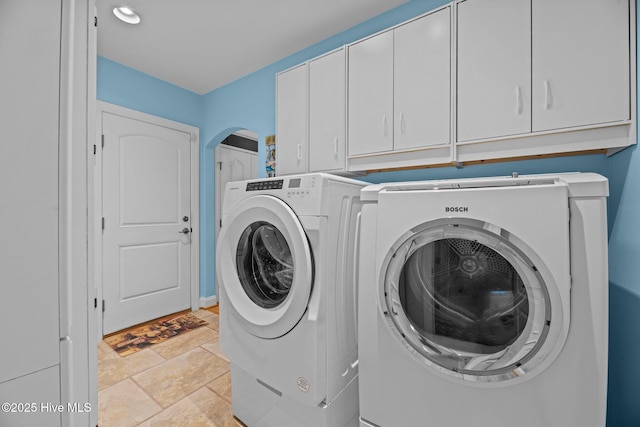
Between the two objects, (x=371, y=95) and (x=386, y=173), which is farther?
(x=386, y=173)

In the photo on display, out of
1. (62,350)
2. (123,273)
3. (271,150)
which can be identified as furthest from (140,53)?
(62,350)

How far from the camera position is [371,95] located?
172 centimetres

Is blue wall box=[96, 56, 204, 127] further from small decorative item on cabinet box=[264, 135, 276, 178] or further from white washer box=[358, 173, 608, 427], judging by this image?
white washer box=[358, 173, 608, 427]

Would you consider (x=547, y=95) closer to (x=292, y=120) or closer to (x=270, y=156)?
(x=292, y=120)

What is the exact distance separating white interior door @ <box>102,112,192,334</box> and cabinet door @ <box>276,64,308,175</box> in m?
1.45

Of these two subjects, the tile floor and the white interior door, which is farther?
the white interior door

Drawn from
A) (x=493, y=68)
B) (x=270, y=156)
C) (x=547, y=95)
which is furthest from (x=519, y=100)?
(x=270, y=156)

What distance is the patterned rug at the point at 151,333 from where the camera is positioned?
2.30m

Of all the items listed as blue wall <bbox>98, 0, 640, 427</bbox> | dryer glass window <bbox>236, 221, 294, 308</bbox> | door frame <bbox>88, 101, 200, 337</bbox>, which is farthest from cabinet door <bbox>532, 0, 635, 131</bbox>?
door frame <bbox>88, 101, 200, 337</bbox>

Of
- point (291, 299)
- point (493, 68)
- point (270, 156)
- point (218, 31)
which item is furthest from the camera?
point (270, 156)

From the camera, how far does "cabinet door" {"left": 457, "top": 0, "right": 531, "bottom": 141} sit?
1276 millimetres

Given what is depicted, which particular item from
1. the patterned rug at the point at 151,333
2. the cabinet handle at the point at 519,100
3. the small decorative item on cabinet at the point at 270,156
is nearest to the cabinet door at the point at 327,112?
the small decorative item on cabinet at the point at 270,156

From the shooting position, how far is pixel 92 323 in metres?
0.56

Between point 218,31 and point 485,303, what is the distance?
248 centimetres
